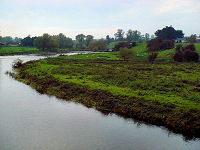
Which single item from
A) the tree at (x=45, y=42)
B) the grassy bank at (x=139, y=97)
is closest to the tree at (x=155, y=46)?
the grassy bank at (x=139, y=97)

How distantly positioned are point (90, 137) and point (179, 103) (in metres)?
13.6

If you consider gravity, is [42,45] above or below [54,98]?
above

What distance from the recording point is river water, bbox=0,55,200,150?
19984 millimetres

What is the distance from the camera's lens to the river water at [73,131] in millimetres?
19984

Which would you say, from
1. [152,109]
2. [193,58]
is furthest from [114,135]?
[193,58]

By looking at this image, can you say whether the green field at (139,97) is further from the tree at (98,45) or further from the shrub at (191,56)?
the tree at (98,45)

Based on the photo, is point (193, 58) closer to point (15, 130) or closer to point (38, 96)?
point (38, 96)

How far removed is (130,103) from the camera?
29.2m

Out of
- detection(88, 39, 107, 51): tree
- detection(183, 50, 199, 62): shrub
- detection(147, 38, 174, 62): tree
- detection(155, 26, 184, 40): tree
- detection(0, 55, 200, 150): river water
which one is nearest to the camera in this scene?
detection(0, 55, 200, 150): river water

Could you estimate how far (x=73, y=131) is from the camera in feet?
74.9

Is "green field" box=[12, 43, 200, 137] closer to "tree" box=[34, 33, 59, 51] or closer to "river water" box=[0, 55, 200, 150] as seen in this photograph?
"river water" box=[0, 55, 200, 150]

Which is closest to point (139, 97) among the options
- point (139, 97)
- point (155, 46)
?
point (139, 97)

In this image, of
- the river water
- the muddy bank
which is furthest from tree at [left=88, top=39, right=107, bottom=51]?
the river water

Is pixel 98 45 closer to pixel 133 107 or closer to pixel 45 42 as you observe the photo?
pixel 45 42
